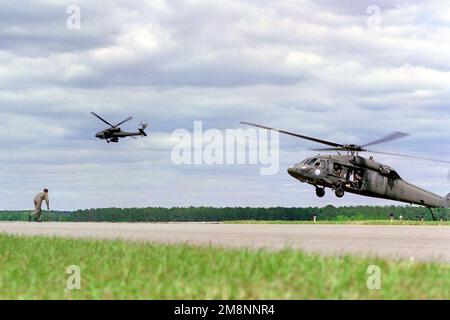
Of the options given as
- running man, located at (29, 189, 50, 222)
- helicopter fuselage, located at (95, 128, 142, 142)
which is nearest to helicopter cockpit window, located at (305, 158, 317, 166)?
running man, located at (29, 189, 50, 222)

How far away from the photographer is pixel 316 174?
44.7 metres

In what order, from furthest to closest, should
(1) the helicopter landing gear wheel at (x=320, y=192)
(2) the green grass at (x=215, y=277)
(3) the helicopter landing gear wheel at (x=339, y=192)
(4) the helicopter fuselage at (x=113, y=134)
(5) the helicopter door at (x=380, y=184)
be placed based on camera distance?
(4) the helicopter fuselage at (x=113, y=134) → (5) the helicopter door at (x=380, y=184) → (3) the helicopter landing gear wheel at (x=339, y=192) → (1) the helicopter landing gear wheel at (x=320, y=192) → (2) the green grass at (x=215, y=277)

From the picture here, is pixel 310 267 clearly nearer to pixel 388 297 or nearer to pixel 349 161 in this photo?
pixel 388 297

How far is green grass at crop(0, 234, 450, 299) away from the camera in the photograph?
1009 cm

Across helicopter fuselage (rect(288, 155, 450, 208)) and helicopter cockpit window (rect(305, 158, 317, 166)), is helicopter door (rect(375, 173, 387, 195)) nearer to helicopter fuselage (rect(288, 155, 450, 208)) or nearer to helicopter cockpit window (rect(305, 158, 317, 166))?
helicopter fuselage (rect(288, 155, 450, 208))

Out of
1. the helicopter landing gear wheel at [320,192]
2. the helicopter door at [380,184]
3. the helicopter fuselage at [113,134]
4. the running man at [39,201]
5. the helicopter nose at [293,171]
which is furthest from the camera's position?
the helicopter fuselage at [113,134]

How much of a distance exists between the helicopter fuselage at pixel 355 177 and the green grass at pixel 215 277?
3016 cm

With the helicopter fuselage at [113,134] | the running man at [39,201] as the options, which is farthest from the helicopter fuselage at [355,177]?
the helicopter fuselage at [113,134]

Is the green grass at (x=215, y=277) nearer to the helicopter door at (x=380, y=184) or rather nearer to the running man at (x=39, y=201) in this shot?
the running man at (x=39, y=201)

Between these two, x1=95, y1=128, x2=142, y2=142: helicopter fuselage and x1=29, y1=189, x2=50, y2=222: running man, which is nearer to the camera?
x1=29, y1=189, x2=50, y2=222: running man


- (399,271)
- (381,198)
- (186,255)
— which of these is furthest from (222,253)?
(381,198)

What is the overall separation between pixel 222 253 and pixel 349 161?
32.7m

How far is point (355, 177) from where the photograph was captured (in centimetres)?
4669

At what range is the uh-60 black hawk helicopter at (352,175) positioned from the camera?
147ft
